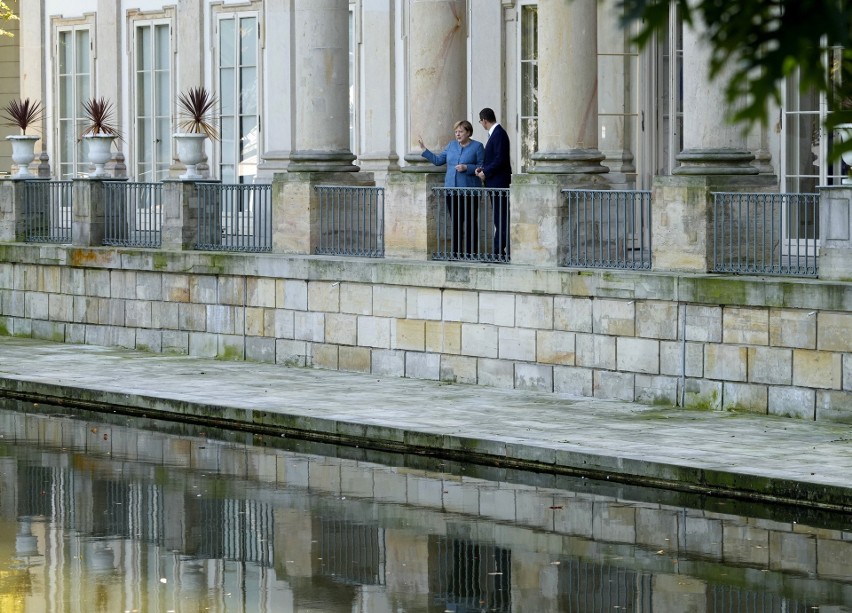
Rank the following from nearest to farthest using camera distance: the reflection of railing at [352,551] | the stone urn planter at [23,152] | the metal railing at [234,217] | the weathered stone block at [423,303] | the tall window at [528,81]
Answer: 1. the reflection of railing at [352,551]
2. the weathered stone block at [423,303]
3. the metal railing at [234,217]
4. the tall window at [528,81]
5. the stone urn planter at [23,152]

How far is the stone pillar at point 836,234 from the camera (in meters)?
14.7

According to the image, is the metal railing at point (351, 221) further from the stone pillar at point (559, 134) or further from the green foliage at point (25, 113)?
the green foliage at point (25, 113)

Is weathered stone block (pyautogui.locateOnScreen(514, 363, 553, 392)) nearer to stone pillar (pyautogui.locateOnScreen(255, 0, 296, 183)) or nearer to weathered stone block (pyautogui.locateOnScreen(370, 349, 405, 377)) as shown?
weathered stone block (pyautogui.locateOnScreen(370, 349, 405, 377))

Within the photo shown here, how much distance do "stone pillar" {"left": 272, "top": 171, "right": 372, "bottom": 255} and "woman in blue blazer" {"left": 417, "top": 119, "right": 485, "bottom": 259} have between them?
1.58m

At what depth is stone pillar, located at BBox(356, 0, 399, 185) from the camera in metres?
23.6

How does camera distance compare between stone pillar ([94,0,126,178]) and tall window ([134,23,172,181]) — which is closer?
tall window ([134,23,172,181])

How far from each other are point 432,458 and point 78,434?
3.24 meters

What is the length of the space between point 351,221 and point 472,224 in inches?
71.8

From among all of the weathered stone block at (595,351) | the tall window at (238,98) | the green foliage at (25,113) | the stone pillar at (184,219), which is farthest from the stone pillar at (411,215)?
the green foliage at (25,113)

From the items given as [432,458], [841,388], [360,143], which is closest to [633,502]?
[432,458]

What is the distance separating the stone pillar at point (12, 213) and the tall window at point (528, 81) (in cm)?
626

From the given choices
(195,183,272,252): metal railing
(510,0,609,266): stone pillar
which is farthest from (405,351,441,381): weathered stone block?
(195,183,272,252): metal railing

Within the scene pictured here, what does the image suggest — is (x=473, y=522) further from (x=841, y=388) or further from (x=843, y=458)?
(x=841, y=388)

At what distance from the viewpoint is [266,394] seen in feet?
55.5
